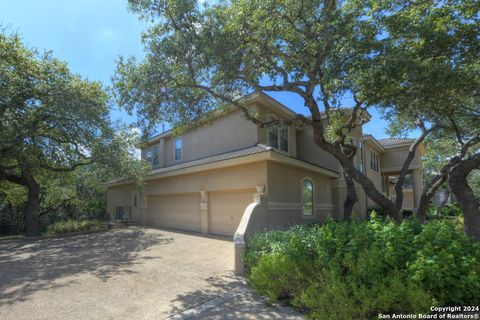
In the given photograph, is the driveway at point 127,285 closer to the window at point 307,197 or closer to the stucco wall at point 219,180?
the stucco wall at point 219,180

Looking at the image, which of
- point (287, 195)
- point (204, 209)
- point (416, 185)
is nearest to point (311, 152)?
point (287, 195)

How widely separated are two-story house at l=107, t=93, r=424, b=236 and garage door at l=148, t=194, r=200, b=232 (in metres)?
0.05

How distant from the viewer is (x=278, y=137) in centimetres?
1503

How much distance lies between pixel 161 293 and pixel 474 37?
1065 cm

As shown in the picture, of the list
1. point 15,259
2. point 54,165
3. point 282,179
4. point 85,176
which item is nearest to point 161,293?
point 15,259

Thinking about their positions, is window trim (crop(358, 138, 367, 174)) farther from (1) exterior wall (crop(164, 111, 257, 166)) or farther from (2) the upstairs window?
(1) exterior wall (crop(164, 111, 257, 166))

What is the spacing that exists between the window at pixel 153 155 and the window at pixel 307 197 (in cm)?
1126

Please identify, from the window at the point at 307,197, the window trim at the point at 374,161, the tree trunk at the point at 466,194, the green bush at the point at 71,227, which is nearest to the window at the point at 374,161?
the window trim at the point at 374,161

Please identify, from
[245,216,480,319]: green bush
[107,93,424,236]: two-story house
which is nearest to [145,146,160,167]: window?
[107,93,424,236]: two-story house

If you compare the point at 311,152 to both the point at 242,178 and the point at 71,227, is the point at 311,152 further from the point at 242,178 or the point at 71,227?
the point at 71,227

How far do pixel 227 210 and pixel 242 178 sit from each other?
1.91 meters

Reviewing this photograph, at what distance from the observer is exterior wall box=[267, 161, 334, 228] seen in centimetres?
1162

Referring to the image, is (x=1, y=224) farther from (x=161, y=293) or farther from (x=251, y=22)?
(x=251, y=22)

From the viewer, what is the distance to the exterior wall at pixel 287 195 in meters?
11.6
